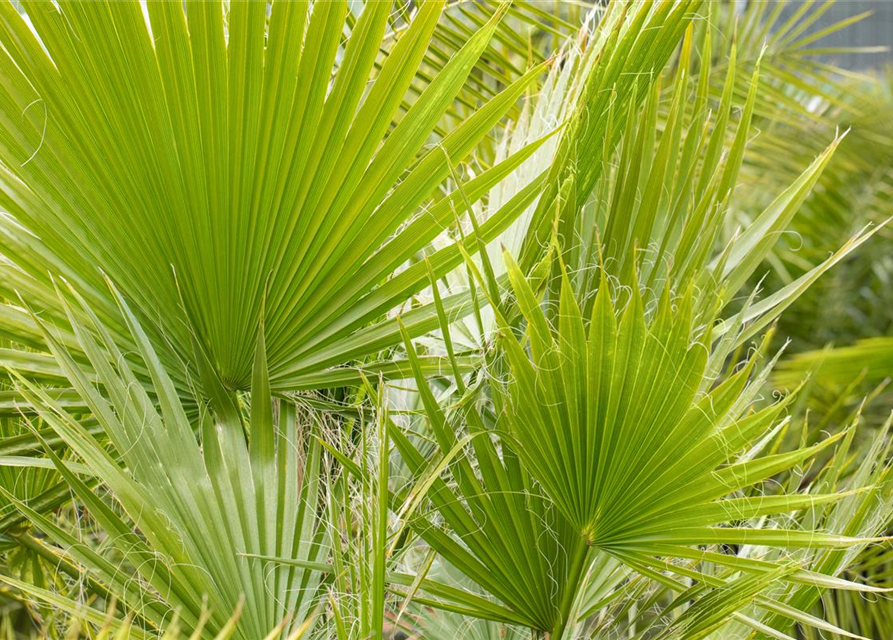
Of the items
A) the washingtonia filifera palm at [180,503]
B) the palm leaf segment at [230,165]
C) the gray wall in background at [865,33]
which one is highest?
the gray wall in background at [865,33]

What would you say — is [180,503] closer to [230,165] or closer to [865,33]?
[230,165]

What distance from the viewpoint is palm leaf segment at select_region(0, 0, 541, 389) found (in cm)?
56

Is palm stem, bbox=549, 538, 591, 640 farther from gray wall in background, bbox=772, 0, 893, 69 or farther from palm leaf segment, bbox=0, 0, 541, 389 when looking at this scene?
gray wall in background, bbox=772, 0, 893, 69

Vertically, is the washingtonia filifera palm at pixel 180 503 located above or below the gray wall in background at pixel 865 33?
below

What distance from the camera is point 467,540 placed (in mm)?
617

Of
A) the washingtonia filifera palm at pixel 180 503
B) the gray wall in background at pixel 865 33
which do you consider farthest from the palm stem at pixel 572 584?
the gray wall in background at pixel 865 33

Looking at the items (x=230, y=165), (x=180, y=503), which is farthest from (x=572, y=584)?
(x=230, y=165)

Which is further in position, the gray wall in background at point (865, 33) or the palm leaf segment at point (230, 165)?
the gray wall in background at point (865, 33)

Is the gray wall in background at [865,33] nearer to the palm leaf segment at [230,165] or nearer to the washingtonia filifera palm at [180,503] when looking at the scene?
Answer: the palm leaf segment at [230,165]

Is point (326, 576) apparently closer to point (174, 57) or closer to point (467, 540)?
point (467, 540)

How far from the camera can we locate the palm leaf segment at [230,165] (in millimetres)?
556

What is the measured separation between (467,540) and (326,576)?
0.13 metres

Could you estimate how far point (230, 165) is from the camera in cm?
60

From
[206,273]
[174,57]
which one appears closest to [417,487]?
[206,273]
